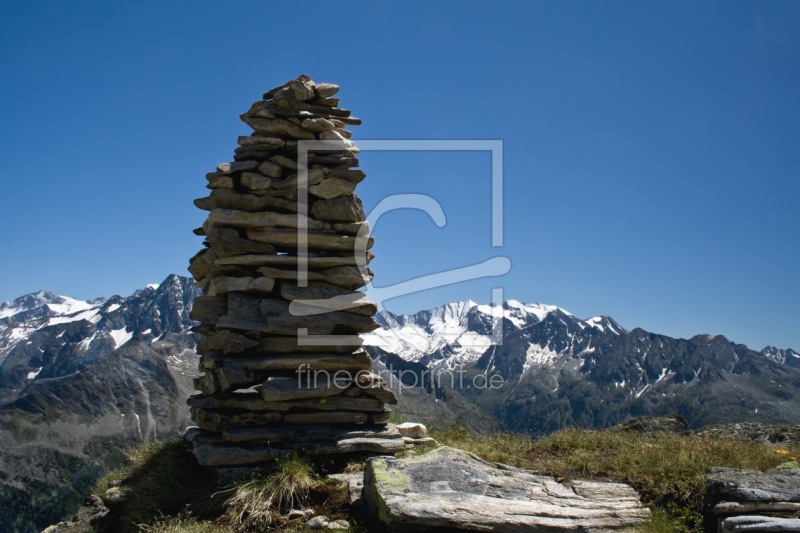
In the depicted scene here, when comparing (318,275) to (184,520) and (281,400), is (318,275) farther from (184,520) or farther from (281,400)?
(184,520)

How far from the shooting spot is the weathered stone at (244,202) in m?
11.6

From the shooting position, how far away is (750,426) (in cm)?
1305

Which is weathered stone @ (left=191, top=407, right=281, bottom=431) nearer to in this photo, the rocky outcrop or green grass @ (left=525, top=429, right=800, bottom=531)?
green grass @ (left=525, top=429, right=800, bottom=531)

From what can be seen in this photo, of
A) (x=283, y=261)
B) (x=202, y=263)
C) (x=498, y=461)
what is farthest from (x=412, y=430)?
(x=202, y=263)

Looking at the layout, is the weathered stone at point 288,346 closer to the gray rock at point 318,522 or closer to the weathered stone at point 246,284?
the weathered stone at point 246,284

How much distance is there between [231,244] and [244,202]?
100cm

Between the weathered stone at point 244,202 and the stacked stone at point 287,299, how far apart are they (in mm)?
22

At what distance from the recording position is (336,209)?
471 inches

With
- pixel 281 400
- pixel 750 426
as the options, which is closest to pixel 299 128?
pixel 281 400

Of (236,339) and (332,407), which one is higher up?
(236,339)

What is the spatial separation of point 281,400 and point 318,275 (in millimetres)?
2759

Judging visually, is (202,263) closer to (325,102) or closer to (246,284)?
(246,284)

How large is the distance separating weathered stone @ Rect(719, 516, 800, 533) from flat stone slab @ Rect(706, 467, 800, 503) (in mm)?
291

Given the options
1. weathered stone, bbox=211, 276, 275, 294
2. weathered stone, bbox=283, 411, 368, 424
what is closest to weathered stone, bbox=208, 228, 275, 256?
weathered stone, bbox=211, 276, 275, 294
